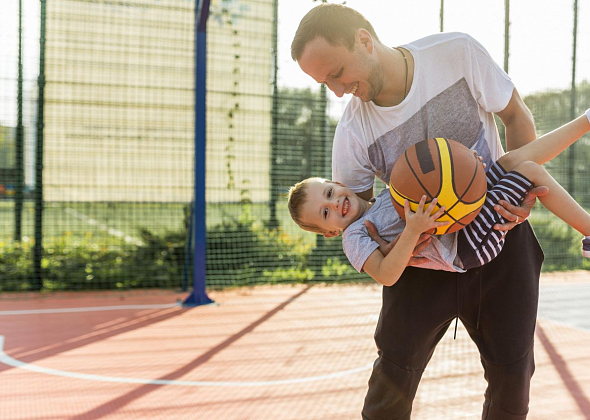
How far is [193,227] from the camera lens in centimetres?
575

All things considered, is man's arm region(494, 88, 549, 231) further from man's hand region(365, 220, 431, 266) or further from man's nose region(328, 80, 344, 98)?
man's nose region(328, 80, 344, 98)

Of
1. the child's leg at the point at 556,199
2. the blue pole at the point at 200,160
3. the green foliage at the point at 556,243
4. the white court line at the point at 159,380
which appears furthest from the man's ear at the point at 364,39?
the green foliage at the point at 556,243

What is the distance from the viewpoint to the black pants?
6.21 feet

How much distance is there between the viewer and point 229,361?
12.8ft

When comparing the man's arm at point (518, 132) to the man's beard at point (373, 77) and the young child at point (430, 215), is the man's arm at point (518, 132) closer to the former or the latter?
the young child at point (430, 215)

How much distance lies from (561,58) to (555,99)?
54 centimetres

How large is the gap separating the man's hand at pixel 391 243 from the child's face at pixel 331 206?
160 millimetres

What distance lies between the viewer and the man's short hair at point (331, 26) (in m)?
1.82

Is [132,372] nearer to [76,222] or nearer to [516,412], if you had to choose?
[516,412]

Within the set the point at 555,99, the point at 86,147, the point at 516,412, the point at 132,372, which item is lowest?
the point at 132,372

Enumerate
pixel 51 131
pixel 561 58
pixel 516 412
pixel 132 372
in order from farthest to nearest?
pixel 561 58 < pixel 51 131 < pixel 132 372 < pixel 516 412

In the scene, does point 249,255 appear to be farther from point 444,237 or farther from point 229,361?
point 444,237

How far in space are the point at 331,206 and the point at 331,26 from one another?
633mm

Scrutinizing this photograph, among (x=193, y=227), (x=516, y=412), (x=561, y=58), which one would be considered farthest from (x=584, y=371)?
(x=561, y=58)
